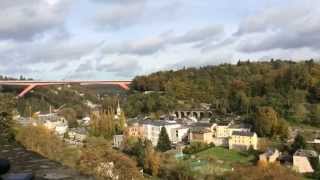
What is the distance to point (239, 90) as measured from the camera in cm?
7200

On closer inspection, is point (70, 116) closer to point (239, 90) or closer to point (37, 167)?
point (239, 90)

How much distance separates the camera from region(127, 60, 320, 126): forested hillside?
62125 millimetres

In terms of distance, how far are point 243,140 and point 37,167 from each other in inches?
1817

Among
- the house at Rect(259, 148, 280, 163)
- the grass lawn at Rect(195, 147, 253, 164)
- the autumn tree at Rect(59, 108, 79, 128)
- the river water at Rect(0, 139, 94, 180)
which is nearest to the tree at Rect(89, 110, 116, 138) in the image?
the autumn tree at Rect(59, 108, 79, 128)

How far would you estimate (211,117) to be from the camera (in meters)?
67.5

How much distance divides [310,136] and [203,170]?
18.8m

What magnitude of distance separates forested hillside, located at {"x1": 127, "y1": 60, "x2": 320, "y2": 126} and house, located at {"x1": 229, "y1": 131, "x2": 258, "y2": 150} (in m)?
8.72

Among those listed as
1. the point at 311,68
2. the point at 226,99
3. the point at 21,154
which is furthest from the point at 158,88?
the point at 21,154

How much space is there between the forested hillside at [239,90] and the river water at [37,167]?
52776 millimetres

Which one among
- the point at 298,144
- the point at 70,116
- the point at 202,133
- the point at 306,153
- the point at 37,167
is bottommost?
the point at 306,153

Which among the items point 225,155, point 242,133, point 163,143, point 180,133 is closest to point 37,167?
point 225,155

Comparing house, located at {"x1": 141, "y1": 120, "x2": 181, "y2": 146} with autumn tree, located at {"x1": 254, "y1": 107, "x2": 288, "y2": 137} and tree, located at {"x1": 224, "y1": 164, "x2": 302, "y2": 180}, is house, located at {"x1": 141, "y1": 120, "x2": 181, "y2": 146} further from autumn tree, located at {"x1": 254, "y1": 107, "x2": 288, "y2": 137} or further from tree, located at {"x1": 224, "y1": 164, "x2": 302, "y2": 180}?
tree, located at {"x1": 224, "y1": 164, "x2": 302, "y2": 180}

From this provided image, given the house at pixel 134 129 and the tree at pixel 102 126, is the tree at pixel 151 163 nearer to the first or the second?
the house at pixel 134 129

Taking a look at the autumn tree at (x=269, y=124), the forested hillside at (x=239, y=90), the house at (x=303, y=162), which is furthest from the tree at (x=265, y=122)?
the house at (x=303, y=162)
